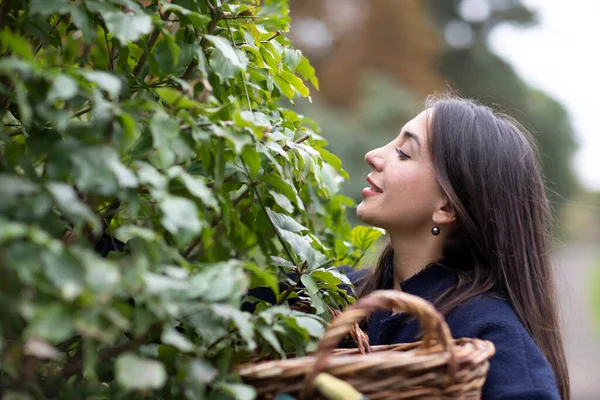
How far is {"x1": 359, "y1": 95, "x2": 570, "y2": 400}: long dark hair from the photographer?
1.61 meters

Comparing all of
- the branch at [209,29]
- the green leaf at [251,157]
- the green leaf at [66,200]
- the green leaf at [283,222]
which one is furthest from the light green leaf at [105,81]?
the green leaf at [283,222]

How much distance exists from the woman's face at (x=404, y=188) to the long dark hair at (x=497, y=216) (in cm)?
3

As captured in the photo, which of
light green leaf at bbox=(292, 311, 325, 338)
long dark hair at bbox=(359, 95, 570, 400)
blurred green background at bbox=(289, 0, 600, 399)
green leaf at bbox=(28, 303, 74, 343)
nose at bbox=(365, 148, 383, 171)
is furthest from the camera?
blurred green background at bbox=(289, 0, 600, 399)

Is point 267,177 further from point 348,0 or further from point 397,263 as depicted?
point 348,0

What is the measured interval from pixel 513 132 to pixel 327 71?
35.2 feet

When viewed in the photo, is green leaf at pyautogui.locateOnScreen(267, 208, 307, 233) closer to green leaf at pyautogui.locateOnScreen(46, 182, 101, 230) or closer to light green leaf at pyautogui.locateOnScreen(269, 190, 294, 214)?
light green leaf at pyautogui.locateOnScreen(269, 190, 294, 214)

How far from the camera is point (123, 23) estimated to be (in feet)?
3.19

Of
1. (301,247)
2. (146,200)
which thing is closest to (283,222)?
(301,247)

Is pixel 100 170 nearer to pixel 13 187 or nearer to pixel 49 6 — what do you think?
pixel 13 187

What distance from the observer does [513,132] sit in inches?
69.7

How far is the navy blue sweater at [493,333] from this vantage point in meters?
1.27

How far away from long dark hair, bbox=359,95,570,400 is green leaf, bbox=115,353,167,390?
2.91ft

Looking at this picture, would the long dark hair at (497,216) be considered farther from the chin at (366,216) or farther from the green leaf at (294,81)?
the green leaf at (294,81)

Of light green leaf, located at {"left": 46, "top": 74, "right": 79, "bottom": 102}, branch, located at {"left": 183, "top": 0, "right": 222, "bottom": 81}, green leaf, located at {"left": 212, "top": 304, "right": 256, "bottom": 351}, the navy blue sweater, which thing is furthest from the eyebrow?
light green leaf, located at {"left": 46, "top": 74, "right": 79, "bottom": 102}
